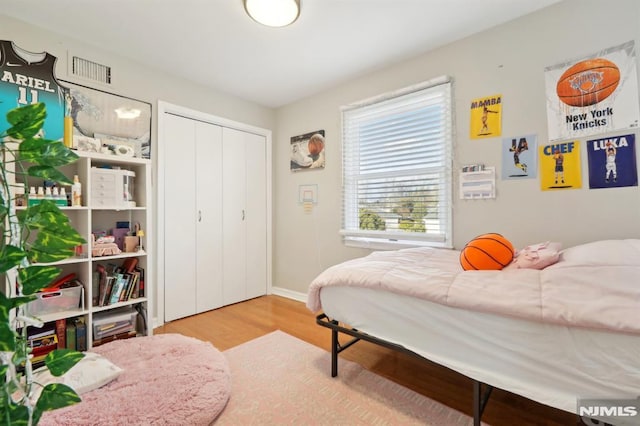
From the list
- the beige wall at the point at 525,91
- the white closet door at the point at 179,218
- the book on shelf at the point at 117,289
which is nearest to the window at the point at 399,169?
the beige wall at the point at 525,91

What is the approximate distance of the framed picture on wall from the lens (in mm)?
2336

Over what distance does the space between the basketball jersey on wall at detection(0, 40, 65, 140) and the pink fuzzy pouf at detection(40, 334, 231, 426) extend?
1742 mm

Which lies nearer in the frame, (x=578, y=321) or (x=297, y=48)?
(x=578, y=321)

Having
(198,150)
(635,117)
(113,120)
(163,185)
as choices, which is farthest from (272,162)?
(635,117)

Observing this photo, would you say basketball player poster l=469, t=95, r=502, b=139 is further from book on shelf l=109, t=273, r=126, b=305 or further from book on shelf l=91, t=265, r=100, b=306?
book on shelf l=91, t=265, r=100, b=306

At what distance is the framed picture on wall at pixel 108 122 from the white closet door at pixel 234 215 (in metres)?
0.83

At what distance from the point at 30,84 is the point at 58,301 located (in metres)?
1.59

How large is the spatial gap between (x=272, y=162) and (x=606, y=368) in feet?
11.3

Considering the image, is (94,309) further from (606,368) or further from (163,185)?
(606,368)

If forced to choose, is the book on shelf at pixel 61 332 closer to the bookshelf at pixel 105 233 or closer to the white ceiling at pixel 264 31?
the bookshelf at pixel 105 233

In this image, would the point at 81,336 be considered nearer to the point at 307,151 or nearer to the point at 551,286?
the point at 307,151

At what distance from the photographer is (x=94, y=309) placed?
214 cm

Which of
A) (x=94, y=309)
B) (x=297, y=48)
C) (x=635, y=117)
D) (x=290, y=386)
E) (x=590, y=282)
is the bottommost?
(x=290, y=386)

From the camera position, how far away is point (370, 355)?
2125mm
